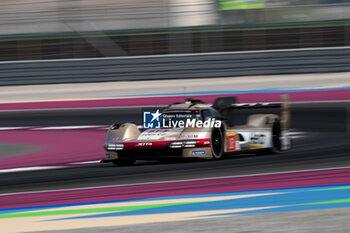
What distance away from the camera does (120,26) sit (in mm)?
20750

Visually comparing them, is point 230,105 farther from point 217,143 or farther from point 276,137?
point 217,143

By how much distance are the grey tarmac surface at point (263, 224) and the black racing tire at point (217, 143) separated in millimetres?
3310

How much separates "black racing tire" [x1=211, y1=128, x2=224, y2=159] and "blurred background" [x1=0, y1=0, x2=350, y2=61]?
1081 centimetres

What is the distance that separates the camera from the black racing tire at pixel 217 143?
869 centimetres

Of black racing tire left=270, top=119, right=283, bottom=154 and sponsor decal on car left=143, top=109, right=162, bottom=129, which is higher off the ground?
sponsor decal on car left=143, top=109, right=162, bottom=129

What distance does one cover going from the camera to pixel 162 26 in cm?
2027

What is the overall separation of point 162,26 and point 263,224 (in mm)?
15742

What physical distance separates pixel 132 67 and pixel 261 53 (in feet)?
12.7

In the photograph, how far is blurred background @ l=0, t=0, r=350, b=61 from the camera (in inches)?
771

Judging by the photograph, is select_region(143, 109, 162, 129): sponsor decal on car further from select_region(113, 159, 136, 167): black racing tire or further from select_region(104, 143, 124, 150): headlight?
select_region(104, 143, 124, 150): headlight

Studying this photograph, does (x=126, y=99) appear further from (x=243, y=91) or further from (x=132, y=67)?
(x=243, y=91)

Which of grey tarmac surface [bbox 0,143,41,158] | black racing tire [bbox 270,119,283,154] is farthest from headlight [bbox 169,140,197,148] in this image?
grey tarmac surface [bbox 0,143,41,158]

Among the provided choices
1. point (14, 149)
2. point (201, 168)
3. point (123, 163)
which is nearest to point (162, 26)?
point (14, 149)

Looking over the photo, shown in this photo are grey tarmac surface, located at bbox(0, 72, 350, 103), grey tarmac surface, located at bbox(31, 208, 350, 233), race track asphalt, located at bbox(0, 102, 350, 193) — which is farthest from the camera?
grey tarmac surface, located at bbox(0, 72, 350, 103)
